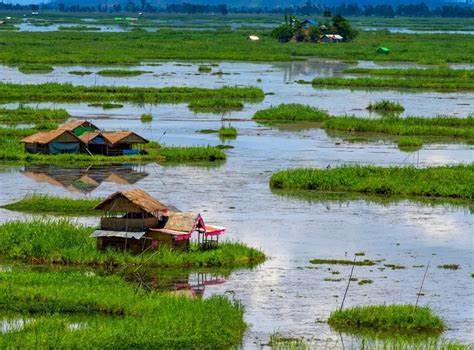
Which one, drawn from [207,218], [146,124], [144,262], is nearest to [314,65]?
[146,124]

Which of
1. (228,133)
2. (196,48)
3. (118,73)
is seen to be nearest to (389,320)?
(228,133)

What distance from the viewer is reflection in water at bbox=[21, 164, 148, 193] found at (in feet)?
87.2

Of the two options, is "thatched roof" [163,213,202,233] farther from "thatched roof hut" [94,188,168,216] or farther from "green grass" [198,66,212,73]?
"green grass" [198,66,212,73]

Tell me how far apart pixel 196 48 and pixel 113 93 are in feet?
98.1

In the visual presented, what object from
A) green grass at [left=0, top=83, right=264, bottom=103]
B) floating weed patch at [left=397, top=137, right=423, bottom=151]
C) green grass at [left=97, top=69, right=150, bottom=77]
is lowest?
green grass at [left=97, top=69, right=150, bottom=77]

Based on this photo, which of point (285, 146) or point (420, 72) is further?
point (420, 72)

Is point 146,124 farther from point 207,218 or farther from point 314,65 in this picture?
point 314,65

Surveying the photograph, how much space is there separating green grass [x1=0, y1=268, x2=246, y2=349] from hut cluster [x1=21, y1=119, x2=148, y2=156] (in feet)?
42.6

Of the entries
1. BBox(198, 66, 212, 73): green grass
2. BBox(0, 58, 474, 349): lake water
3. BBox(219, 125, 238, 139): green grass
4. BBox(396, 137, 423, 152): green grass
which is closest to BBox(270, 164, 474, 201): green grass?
BBox(0, 58, 474, 349): lake water

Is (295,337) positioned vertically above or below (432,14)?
above

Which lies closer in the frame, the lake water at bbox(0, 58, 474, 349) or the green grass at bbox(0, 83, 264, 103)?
the lake water at bbox(0, 58, 474, 349)

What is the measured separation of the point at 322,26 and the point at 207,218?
61478 millimetres

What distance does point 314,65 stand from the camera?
214 ft

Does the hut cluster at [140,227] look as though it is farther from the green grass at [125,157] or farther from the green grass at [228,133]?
the green grass at [228,133]
